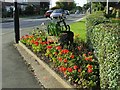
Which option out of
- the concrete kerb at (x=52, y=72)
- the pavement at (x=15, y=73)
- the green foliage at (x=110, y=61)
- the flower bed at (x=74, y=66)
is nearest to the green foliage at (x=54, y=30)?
the concrete kerb at (x=52, y=72)

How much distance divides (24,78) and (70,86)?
67.3 inches

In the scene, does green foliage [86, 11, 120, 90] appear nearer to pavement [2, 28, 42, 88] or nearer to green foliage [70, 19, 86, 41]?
pavement [2, 28, 42, 88]

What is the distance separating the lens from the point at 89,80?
6406mm

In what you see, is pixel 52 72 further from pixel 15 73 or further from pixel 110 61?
pixel 110 61

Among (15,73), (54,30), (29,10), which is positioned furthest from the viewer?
(29,10)

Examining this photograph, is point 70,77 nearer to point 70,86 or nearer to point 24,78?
point 70,86

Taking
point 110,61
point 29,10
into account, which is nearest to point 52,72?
point 110,61

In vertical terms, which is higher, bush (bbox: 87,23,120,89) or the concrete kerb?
bush (bbox: 87,23,120,89)

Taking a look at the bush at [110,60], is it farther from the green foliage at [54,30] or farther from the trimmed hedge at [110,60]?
the green foliage at [54,30]

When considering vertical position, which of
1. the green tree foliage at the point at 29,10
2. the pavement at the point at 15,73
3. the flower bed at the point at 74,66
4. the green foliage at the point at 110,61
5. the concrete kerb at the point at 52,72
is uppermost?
the green tree foliage at the point at 29,10

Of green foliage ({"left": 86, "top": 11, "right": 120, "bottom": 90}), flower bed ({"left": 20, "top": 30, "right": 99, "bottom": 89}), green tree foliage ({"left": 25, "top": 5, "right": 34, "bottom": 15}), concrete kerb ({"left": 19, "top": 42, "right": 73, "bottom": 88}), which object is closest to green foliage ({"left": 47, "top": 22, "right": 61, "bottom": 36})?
concrete kerb ({"left": 19, "top": 42, "right": 73, "bottom": 88})

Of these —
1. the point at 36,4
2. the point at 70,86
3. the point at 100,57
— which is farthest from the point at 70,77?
the point at 36,4

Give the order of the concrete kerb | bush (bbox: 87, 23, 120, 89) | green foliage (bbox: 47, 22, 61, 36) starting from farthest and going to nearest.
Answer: green foliage (bbox: 47, 22, 61, 36) → the concrete kerb → bush (bbox: 87, 23, 120, 89)

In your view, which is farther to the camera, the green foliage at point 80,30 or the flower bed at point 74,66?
the green foliage at point 80,30
